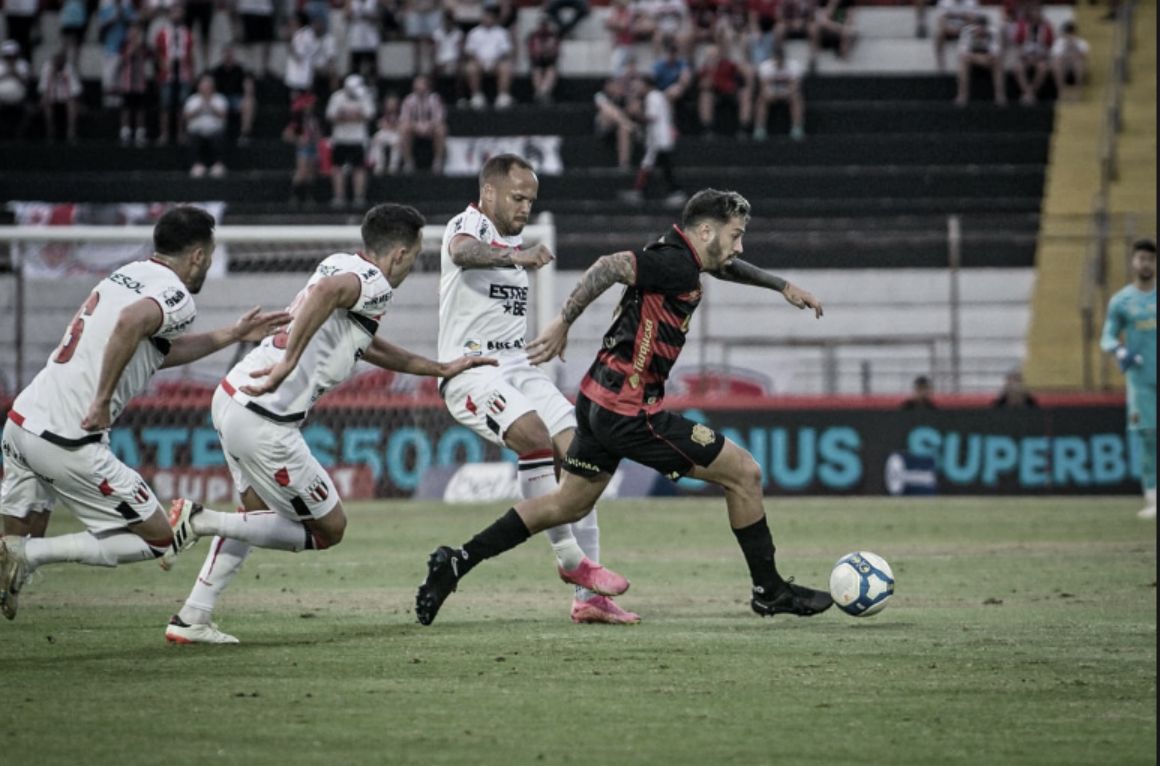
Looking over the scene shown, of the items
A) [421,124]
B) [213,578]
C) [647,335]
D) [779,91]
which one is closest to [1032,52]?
[779,91]

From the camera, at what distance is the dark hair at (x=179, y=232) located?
8844 mm

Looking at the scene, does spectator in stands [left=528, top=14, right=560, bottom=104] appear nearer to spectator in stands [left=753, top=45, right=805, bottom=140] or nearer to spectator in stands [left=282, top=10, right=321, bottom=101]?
spectator in stands [left=753, top=45, right=805, bottom=140]

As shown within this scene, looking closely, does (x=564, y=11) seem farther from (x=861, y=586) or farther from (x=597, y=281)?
(x=861, y=586)

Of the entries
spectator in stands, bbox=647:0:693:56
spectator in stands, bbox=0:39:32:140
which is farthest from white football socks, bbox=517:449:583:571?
spectator in stands, bbox=0:39:32:140

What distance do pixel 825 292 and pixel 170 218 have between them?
762 inches

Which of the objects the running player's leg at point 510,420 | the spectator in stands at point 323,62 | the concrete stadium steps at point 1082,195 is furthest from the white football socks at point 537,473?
the spectator in stands at point 323,62

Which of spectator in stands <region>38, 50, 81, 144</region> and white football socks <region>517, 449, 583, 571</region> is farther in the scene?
spectator in stands <region>38, 50, 81, 144</region>

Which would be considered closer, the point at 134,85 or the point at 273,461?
the point at 273,461

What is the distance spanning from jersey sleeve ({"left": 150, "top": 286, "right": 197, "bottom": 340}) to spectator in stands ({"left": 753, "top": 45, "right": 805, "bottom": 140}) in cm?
2359

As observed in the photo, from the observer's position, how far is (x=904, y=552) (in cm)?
1480

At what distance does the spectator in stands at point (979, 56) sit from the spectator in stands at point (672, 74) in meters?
5.01

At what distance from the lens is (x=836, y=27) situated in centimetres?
3306

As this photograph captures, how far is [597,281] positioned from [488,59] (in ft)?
78.4

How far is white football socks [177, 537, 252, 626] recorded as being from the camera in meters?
9.10
